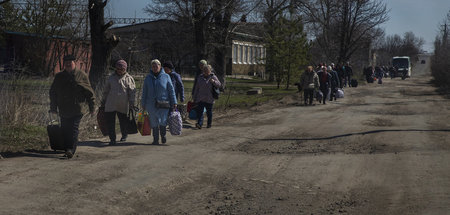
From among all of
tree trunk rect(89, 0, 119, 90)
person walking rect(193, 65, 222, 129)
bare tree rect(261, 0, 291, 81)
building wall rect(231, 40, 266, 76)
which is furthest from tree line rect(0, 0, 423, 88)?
building wall rect(231, 40, 266, 76)

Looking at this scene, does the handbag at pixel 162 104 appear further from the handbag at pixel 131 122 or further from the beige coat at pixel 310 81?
the beige coat at pixel 310 81

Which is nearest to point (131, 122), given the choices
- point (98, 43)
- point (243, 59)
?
point (98, 43)

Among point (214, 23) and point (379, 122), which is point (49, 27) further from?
point (379, 122)

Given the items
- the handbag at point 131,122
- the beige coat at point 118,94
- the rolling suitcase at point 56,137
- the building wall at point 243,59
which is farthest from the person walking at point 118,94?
the building wall at point 243,59

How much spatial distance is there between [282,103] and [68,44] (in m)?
13.3

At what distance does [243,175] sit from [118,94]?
351 centimetres

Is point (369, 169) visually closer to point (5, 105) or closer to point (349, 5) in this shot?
point (5, 105)

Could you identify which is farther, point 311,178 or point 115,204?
point 311,178

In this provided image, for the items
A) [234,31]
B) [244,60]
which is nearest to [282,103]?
[234,31]

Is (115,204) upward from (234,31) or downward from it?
downward

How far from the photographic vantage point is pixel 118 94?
10164 millimetres

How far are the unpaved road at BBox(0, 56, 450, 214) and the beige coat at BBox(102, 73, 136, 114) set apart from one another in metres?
0.80

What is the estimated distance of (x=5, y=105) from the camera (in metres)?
10.8

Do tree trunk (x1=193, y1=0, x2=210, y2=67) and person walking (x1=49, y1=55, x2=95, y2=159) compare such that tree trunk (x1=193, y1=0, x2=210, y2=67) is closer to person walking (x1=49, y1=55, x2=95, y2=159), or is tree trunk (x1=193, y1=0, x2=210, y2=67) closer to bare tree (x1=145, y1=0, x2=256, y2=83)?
bare tree (x1=145, y1=0, x2=256, y2=83)
